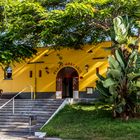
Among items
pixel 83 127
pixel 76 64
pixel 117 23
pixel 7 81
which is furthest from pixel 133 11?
pixel 7 81

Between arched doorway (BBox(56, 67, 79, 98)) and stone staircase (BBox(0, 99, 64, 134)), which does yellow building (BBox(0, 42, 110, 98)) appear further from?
stone staircase (BBox(0, 99, 64, 134))

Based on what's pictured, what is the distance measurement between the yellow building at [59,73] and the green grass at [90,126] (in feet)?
22.6

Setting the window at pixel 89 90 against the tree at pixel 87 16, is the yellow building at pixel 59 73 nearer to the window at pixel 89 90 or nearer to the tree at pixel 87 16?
the window at pixel 89 90

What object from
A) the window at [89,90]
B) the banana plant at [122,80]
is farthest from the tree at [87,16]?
the window at [89,90]

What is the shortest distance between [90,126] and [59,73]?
41.8 ft

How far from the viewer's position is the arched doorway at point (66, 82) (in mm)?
32875

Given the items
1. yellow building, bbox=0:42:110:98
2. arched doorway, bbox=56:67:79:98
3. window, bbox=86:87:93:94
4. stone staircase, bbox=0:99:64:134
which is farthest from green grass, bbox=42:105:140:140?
arched doorway, bbox=56:67:79:98

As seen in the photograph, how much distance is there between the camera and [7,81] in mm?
35469

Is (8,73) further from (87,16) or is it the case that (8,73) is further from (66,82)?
(87,16)

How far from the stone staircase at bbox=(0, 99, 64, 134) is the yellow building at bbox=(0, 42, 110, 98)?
5004 mm

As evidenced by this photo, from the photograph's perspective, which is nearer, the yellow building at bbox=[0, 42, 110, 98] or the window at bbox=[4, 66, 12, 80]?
the yellow building at bbox=[0, 42, 110, 98]

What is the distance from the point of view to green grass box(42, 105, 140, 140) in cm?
1952

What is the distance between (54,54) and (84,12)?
36.2ft

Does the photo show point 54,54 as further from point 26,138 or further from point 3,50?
point 26,138
